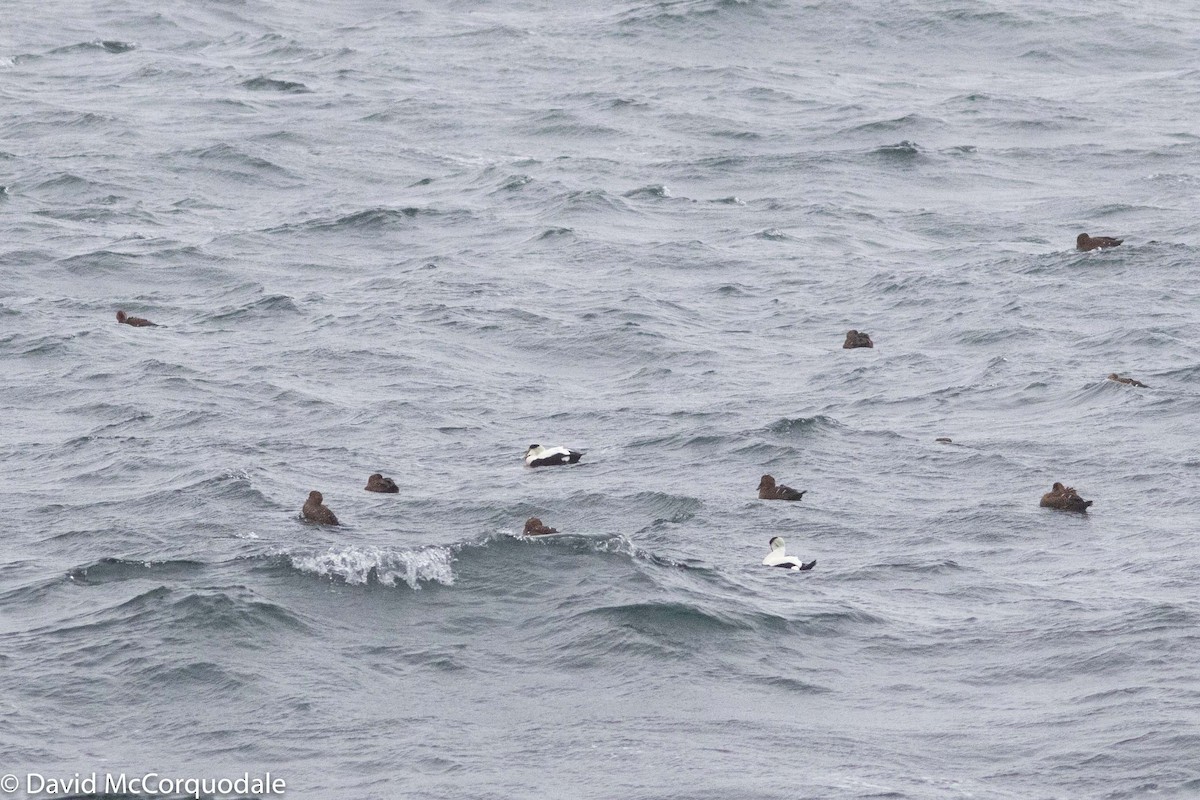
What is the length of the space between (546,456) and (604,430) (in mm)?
2308

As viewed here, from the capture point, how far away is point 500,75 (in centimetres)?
5459

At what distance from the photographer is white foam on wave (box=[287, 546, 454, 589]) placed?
20031mm

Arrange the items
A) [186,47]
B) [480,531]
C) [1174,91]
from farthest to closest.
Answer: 1. [186,47]
2. [1174,91]
3. [480,531]

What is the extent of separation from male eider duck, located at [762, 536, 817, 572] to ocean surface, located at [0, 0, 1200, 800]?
192mm

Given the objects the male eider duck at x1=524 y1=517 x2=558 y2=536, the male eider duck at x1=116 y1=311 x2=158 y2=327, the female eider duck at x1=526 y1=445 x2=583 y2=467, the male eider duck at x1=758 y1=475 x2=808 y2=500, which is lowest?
the male eider duck at x1=116 y1=311 x2=158 y2=327

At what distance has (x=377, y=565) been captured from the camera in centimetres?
2019

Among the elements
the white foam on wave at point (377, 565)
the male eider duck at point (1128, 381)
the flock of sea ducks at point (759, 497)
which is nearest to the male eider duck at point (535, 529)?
the flock of sea ducks at point (759, 497)

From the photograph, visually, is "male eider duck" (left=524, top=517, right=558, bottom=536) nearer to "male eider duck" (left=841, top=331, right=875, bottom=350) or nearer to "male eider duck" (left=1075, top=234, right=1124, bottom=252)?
"male eider duck" (left=841, top=331, right=875, bottom=350)

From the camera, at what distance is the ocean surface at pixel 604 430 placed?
16750 millimetres

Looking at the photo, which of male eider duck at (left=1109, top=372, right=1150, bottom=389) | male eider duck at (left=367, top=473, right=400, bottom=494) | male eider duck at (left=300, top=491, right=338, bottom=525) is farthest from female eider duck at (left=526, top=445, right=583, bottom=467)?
male eider duck at (left=1109, top=372, right=1150, bottom=389)

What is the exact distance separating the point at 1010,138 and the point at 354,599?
99.4ft

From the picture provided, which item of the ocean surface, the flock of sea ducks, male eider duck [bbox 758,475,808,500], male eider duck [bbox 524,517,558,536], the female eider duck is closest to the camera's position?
the ocean surface

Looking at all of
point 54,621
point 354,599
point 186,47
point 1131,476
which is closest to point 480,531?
point 354,599

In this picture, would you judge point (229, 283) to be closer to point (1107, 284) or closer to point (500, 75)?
point (1107, 284)
